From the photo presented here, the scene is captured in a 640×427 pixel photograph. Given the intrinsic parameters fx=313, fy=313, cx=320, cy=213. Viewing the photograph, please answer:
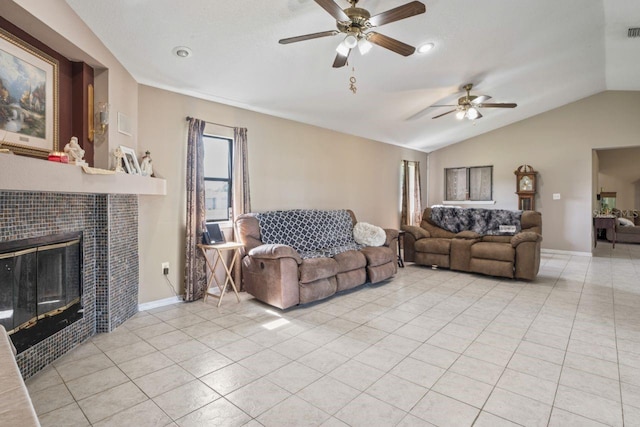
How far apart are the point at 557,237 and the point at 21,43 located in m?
8.66

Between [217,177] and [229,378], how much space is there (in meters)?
2.66

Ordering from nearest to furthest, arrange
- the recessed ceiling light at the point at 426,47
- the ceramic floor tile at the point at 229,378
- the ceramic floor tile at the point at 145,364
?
the ceramic floor tile at the point at 229,378 < the ceramic floor tile at the point at 145,364 < the recessed ceiling light at the point at 426,47

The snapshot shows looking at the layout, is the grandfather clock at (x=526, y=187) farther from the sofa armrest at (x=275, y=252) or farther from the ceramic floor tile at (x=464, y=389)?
the ceramic floor tile at (x=464, y=389)

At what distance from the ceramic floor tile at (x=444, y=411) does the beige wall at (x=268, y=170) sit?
2952 mm

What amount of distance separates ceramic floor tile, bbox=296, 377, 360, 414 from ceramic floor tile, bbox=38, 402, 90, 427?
1188 millimetres

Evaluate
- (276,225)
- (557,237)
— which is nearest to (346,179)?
(276,225)

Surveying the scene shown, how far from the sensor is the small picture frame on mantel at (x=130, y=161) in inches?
115

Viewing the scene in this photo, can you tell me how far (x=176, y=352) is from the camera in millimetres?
2471

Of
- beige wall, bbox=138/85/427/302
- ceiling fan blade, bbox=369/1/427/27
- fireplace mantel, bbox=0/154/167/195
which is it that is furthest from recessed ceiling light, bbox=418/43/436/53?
fireplace mantel, bbox=0/154/167/195

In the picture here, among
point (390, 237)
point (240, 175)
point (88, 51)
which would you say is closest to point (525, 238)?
point (390, 237)

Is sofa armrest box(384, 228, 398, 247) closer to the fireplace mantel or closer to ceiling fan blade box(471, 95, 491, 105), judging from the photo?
ceiling fan blade box(471, 95, 491, 105)

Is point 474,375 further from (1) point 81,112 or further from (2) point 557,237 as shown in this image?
(2) point 557,237

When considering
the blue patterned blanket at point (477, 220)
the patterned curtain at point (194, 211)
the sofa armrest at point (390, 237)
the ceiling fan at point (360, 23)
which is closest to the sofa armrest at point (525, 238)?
the blue patterned blanket at point (477, 220)

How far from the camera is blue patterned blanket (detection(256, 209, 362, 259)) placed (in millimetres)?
3951
